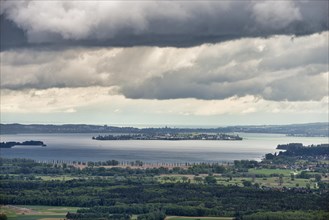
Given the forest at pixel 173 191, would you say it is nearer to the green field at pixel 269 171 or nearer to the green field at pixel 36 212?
the green field at pixel 269 171

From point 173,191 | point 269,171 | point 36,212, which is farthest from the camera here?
point 269,171

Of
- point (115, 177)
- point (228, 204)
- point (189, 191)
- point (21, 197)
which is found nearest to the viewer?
point (228, 204)

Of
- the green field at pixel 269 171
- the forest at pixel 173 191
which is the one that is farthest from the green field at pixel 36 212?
the green field at pixel 269 171

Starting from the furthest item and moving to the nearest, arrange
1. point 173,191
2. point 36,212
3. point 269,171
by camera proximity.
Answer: point 269,171, point 173,191, point 36,212

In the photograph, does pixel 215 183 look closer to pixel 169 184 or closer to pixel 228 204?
pixel 169 184

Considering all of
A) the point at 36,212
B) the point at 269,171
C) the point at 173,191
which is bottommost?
the point at 36,212

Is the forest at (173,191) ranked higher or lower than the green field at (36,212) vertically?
higher

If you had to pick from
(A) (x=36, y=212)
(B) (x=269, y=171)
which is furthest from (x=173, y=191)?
(B) (x=269, y=171)

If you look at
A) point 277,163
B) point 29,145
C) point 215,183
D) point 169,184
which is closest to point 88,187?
point 169,184

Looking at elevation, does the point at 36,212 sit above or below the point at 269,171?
below

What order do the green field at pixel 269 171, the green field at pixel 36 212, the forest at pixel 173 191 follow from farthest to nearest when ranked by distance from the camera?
the green field at pixel 269 171 < the forest at pixel 173 191 < the green field at pixel 36 212

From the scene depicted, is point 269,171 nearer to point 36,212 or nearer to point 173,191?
point 173,191
